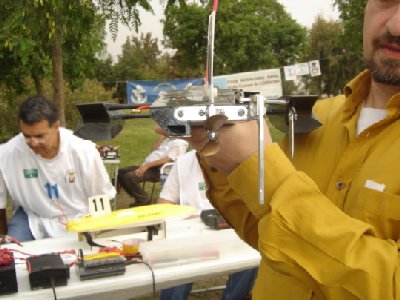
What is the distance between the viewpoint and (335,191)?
106 cm

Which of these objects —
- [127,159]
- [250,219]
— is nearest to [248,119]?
[250,219]

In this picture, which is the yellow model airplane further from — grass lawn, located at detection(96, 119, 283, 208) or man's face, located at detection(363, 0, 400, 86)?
grass lawn, located at detection(96, 119, 283, 208)

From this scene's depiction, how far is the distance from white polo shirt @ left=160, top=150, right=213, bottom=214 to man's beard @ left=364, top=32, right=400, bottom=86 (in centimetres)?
256

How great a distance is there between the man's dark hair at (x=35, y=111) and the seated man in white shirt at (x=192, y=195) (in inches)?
38.6

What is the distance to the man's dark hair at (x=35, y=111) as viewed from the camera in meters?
3.29

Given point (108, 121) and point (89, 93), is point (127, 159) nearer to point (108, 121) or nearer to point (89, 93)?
point (89, 93)

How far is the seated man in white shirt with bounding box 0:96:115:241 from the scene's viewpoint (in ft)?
11.2

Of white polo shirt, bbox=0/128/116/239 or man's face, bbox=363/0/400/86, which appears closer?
man's face, bbox=363/0/400/86

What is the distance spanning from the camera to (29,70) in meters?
6.54

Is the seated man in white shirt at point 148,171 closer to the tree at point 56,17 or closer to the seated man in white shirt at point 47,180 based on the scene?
the tree at point 56,17

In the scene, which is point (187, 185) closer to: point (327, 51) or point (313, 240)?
point (313, 240)

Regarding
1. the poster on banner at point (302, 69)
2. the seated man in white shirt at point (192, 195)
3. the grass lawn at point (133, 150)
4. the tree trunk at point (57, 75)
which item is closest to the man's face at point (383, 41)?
the seated man in white shirt at point (192, 195)

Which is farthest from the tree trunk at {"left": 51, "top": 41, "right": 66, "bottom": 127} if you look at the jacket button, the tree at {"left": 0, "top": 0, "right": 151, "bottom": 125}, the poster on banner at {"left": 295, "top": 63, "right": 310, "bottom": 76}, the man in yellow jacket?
the poster on banner at {"left": 295, "top": 63, "right": 310, "bottom": 76}

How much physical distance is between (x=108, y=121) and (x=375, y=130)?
0.55 m
